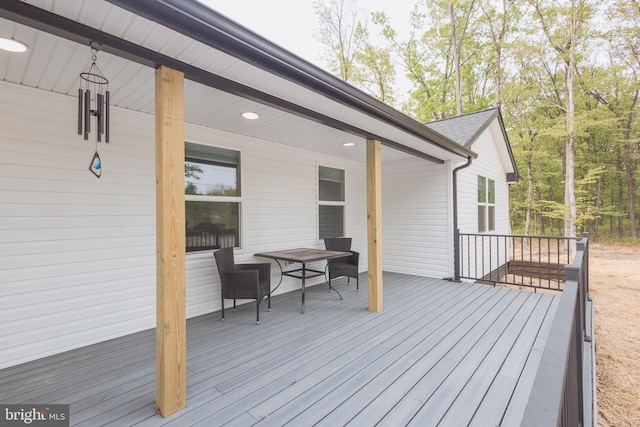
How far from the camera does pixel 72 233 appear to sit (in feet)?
9.63

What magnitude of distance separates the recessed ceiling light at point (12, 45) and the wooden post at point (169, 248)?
34.0 inches

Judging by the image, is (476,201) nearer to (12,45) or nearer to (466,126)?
(466,126)

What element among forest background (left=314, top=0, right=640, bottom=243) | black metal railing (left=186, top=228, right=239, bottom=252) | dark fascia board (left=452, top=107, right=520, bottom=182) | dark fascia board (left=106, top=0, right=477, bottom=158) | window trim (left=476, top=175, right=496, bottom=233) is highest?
forest background (left=314, top=0, right=640, bottom=243)

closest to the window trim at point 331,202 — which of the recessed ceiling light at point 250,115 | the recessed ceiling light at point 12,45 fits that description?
the recessed ceiling light at point 250,115

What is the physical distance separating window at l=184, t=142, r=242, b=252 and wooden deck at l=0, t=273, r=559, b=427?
109 cm

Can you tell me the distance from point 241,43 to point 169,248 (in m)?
1.42

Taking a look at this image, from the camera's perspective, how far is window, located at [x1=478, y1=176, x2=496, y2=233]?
24.9 feet

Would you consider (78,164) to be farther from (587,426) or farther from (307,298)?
(587,426)

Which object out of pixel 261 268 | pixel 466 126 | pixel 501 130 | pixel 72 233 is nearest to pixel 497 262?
pixel 466 126

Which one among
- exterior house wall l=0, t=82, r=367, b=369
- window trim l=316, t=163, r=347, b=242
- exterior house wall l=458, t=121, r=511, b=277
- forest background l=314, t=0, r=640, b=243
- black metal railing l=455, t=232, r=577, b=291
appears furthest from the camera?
forest background l=314, t=0, r=640, b=243

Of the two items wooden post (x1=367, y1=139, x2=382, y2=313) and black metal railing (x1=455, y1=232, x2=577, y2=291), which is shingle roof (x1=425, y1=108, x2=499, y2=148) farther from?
wooden post (x1=367, y1=139, x2=382, y2=313)

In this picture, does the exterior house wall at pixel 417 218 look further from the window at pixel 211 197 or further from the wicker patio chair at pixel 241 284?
the wicker patio chair at pixel 241 284

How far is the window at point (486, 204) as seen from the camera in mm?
7605

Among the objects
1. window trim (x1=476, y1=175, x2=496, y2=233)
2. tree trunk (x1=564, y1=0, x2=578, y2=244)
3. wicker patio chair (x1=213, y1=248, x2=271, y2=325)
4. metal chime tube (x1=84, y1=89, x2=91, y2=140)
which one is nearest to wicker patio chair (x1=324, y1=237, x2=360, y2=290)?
wicker patio chair (x1=213, y1=248, x2=271, y2=325)
